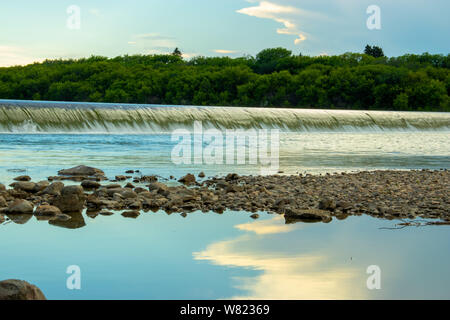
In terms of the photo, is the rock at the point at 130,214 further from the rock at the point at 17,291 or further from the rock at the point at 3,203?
the rock at the point at 17,291

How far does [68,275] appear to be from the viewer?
19.5 ft

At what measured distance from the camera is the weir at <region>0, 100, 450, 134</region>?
28688 mm

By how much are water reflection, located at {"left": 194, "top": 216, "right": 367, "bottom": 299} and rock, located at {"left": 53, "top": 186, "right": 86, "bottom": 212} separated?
10.1 ft

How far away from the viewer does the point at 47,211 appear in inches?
364

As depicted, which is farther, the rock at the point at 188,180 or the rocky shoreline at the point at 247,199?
the rock at the point at 188,180

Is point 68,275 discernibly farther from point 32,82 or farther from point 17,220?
point 32,82

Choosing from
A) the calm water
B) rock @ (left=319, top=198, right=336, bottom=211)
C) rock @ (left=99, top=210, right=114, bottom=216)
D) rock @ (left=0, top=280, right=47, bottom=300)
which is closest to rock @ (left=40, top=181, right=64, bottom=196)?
rock @ (left=99, top=210, right=114, bottom=216)

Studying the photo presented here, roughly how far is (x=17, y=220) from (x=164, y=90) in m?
82.1

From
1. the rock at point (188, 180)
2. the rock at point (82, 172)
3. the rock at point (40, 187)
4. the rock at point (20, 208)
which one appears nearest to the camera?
the rock at point (20, 208)

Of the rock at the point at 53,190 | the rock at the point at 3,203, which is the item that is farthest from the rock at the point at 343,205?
the rock at the point at 3,203

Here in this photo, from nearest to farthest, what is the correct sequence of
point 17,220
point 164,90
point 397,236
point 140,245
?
1. point 140,245
2. point 397,236
3. point 17,220
4. point 164,90

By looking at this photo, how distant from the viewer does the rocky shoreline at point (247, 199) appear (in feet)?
31.3

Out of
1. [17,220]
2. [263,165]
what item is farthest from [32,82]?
Result: [17,220]
